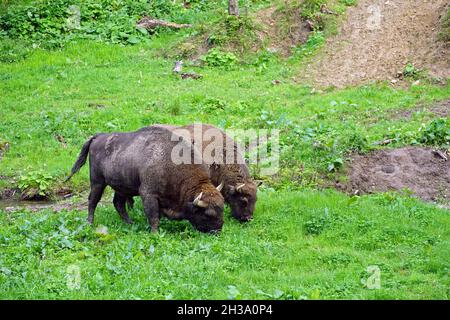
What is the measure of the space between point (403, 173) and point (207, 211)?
504cm

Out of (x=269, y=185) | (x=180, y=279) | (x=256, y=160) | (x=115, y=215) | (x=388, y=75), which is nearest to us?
(x=180, y=279)

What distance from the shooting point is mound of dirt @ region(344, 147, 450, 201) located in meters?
15.0

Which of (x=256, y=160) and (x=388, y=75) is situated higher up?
(x=388, y=75)

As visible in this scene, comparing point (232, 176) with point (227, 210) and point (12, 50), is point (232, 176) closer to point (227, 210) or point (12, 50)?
point (227, 210)

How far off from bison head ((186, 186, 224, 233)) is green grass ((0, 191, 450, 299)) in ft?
0.88

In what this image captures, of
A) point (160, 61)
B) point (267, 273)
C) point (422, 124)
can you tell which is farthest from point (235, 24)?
point (267, 273)

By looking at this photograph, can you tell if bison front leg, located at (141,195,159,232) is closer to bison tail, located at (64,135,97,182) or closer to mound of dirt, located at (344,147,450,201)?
bison tail, located at (64,135,97,182)

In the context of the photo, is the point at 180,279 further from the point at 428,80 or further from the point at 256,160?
the point at 428,80

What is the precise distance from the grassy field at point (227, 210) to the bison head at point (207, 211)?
363 millimetres

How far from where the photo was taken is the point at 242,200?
545 inches

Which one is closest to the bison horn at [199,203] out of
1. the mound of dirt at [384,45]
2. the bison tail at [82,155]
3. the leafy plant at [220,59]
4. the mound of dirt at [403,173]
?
the bison tail at [82,155]

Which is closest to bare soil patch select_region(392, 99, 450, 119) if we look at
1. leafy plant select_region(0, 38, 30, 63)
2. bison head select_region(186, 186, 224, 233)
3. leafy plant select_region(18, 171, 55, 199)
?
bison head select_region(186, 186, 224, 233)

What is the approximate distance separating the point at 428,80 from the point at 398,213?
997cm
